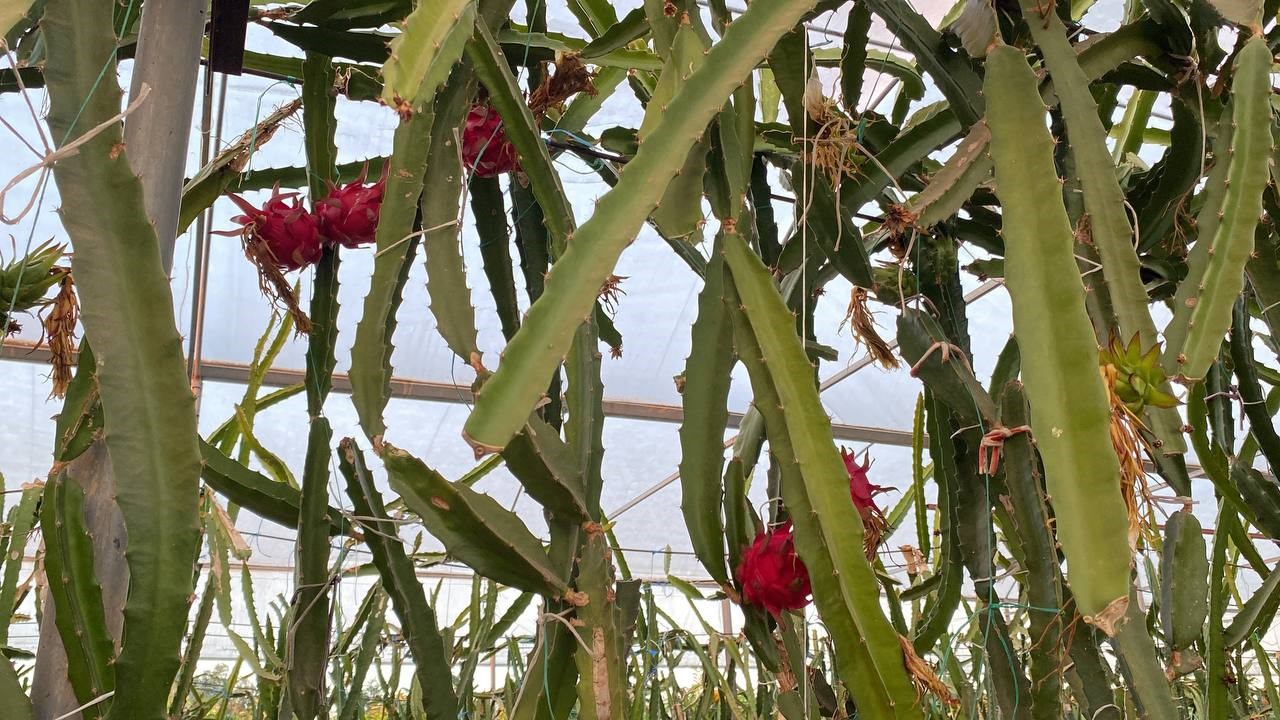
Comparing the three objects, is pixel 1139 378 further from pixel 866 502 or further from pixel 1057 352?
pixel 866 502

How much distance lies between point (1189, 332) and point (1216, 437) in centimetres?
39

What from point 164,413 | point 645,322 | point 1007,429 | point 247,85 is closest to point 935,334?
point 1007,429

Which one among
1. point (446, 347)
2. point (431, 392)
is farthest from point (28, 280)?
point (431, 392)

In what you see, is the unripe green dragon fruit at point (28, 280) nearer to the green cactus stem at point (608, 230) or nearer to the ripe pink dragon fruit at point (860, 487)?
the green cactus stem at point (608, 230)

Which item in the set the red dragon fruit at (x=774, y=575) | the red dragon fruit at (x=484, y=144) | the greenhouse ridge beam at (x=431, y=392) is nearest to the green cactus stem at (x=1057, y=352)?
the red dragon fruit at (x=774, y=575)

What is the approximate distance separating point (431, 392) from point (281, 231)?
2.79m

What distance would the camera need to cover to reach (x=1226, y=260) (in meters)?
0.81

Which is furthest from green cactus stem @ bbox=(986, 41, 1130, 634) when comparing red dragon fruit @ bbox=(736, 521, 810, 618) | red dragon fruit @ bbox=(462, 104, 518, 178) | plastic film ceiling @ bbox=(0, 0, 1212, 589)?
plastic film ceiling @ bbox=(0, 0, 1212, 589)

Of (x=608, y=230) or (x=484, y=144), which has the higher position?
(x=484, y=144)

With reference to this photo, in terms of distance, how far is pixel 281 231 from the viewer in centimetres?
96

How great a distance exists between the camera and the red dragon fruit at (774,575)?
32.2 inches

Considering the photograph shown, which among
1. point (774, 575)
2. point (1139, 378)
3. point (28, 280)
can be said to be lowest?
point (774, 575)

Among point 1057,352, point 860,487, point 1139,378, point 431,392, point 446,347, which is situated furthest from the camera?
point 431,392

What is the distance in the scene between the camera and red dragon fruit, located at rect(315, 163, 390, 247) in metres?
0.97
